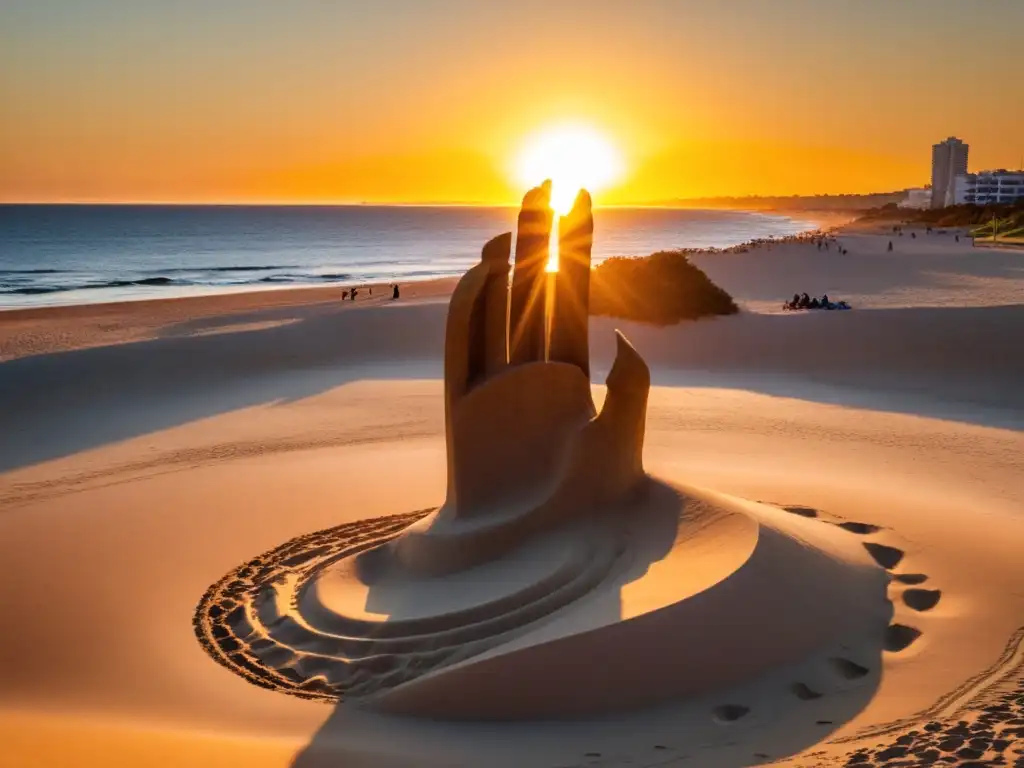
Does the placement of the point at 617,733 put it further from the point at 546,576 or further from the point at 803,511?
the point at 803,511

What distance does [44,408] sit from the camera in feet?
68.0

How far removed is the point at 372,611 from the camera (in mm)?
9711

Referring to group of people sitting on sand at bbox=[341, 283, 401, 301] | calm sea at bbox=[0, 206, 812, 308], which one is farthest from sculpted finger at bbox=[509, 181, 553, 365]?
calm sea at bbox=[0, 206, 812, 308]

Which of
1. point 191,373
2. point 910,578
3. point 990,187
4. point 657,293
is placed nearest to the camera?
point 910,578

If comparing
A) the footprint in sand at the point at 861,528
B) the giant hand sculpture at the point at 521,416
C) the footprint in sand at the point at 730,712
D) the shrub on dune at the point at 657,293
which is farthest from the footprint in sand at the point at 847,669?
the shrub on dune at the point at 657,293

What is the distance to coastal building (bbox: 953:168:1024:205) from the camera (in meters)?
145

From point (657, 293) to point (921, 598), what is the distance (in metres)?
20.1

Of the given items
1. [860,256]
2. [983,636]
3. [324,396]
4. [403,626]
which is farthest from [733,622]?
[860,256]

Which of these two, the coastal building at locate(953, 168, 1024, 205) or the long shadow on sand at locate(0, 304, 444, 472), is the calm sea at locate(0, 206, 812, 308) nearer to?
the long shadow on sand at locate(0, 304, 444, 472)

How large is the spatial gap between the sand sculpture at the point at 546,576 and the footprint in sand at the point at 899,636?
3 centimetres

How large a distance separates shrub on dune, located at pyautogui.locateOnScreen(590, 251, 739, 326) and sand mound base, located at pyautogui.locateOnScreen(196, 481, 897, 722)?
17695 mm

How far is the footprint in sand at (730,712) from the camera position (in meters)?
7.62

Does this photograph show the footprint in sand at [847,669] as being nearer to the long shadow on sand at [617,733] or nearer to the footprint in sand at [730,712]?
the long shadow on sand at [617,733]

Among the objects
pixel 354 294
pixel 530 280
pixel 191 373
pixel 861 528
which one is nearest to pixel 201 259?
pixel 354 294
